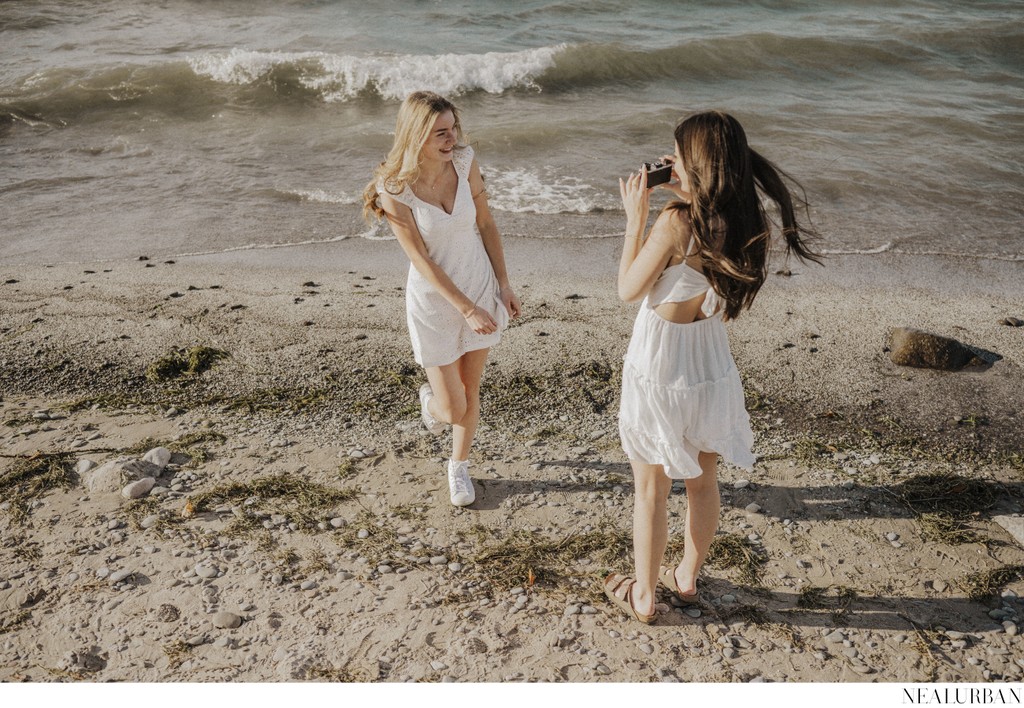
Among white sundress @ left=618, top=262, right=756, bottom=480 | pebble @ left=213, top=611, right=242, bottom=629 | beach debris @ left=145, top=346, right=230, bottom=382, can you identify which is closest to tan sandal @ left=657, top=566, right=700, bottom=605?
white sundress @ left=618, top=262, right=756, bottom=480

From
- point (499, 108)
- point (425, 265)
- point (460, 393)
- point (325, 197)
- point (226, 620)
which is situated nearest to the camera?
point (226, 620)

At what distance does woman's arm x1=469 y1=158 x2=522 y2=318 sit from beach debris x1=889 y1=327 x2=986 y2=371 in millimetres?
3136

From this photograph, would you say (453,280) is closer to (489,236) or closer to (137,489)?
(489,236)

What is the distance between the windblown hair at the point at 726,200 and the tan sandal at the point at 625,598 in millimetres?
1495

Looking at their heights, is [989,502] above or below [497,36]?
below

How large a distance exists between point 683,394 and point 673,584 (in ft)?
3.60

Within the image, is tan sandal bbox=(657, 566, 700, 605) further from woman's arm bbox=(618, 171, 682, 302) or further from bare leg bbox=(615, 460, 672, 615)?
woman's arm bbox=(618, 171, 682, 302)

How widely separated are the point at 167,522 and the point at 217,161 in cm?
818

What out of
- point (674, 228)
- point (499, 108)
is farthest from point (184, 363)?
point (499, 108)

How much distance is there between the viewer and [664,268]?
276 centimetres

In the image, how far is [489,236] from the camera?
13.1 ft

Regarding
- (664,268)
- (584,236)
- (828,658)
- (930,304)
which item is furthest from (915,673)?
(584,236)

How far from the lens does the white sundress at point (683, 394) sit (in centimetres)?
294

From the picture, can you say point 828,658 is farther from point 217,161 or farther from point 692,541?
point 217,161
